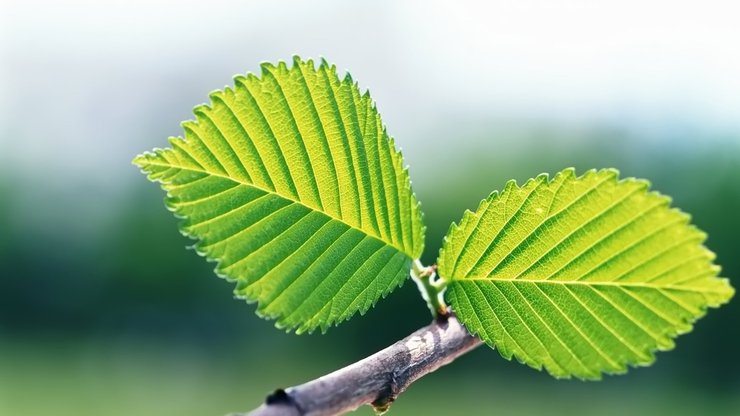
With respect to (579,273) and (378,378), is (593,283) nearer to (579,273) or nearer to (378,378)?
(579,273)

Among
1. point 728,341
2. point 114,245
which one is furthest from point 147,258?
point 728,341

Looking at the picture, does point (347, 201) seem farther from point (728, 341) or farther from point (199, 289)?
point (199, 289)

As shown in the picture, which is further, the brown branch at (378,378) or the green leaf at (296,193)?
the green leaf at (296,193)

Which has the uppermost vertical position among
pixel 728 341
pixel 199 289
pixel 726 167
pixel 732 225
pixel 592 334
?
pixel 592 334

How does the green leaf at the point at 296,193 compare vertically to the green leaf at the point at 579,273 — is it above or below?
above

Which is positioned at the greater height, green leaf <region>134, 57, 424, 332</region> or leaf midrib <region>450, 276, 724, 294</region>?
green leaf <region>134, 57, 424, 332</region>

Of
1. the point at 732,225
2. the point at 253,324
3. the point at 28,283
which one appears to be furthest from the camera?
the point at 28,283

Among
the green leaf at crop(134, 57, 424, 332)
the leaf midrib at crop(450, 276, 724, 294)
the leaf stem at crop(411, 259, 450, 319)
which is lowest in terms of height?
the leaf midrib at crop(450, 276, 724, 294)
